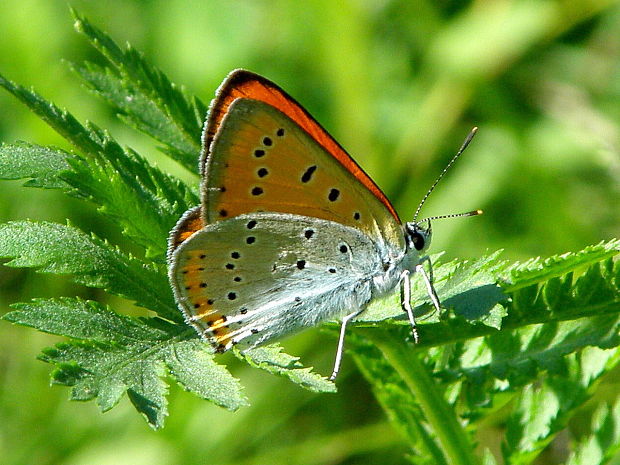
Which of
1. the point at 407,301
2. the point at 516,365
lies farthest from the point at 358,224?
the point at 516,365

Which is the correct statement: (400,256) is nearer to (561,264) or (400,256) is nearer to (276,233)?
(276,233)

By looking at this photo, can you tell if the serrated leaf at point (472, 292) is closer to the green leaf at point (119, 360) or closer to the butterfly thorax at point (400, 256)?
the butterfly thorax at point (400, 256)

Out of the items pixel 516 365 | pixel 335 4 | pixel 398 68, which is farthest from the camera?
pixel 398 68

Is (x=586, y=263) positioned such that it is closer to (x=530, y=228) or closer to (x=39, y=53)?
(x=530, y=228)

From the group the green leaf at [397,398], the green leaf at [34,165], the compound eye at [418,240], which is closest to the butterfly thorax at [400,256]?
the compound eye at [418,240]

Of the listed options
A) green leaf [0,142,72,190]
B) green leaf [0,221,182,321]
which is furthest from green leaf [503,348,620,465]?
green leaf [0,142,72,190]

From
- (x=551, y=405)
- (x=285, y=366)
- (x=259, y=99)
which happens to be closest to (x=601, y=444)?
(x=551, y=405)

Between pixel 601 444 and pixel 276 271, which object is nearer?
Answer: pixel 601 444

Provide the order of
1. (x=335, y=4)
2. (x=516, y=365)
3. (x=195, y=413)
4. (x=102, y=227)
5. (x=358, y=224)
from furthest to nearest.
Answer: (x=335, y=4) < (x=102, y=227) < (x=195, y=413) < (x=358, y=224) < (x=516, y=365)
